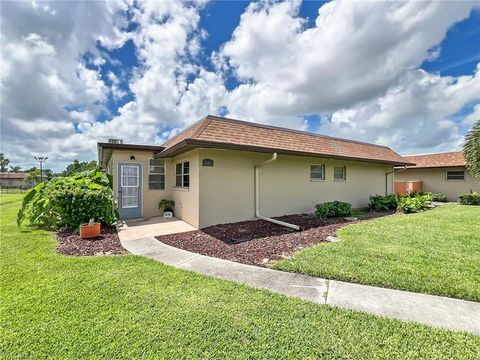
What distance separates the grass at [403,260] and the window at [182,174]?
5446 mm

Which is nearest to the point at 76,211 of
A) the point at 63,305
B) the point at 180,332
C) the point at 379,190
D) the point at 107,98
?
the point at 63,305

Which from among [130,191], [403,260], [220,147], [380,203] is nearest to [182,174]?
[130,191]

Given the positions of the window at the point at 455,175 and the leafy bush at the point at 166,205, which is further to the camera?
the window at the point at 455,175

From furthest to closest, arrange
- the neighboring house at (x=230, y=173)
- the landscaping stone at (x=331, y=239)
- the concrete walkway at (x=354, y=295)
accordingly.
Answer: the neighboring house at (x=230, y=173) < the landscaping stone at (x=331, y=239) < the concrete walkway at (x=354, y=295)

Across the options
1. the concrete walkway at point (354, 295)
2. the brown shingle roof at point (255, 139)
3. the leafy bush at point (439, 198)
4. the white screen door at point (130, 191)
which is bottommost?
the concrete walkway at point (354, 295)

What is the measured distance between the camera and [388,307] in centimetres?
319

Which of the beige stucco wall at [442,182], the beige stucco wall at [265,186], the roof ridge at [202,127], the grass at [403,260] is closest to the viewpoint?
the grass at [403,260]

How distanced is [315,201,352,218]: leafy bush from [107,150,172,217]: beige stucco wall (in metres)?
7.02

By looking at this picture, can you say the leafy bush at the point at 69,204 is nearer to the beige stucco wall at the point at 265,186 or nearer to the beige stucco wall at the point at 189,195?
the beige stucco wall at the point at 189,195

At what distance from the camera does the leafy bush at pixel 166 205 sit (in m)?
10.6

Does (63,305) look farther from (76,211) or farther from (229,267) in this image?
(76,211)

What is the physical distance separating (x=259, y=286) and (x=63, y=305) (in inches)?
113

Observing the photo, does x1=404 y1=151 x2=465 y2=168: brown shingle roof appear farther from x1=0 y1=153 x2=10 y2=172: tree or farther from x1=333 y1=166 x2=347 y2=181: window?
x1=0 y1=153 x2=10 y2=172: tree

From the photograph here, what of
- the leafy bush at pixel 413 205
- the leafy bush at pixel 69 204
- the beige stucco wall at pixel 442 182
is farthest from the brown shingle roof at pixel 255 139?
the beige stucco wall at pixel 442 182
